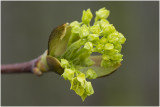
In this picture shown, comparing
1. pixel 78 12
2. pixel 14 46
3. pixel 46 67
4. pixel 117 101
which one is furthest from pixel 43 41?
pixel 46 67

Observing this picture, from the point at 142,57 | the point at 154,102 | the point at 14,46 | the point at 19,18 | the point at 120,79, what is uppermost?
the point at 19,18

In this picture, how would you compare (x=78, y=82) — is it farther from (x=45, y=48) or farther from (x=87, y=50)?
(x=45, y=48)

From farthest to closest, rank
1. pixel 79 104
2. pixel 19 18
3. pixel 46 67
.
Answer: pixel 79 104
pixel 19 18
pixel 46 67

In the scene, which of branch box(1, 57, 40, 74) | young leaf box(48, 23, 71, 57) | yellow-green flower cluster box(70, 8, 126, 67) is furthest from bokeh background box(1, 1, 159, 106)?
yellow-green flower cluster box(70, 8, 126, 67)

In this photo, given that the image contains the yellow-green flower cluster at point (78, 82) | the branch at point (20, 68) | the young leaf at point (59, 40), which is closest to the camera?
the yellow-green flower cluster at point (78, 82)

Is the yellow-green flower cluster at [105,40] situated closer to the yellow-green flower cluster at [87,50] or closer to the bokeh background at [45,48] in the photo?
the yellow-green flower cluster at [87,50]

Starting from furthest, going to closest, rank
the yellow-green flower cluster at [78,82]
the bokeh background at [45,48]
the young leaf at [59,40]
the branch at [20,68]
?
the bokeh background at [45,48]
the branch at [20,68]
the young leaf at [59,40]
the yellow-green flower cluster at [78,82]

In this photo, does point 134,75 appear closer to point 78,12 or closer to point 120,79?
point 120,79

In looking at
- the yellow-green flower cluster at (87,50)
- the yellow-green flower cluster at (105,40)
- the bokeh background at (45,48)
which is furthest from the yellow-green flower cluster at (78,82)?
the bokeh background at (45,48)
